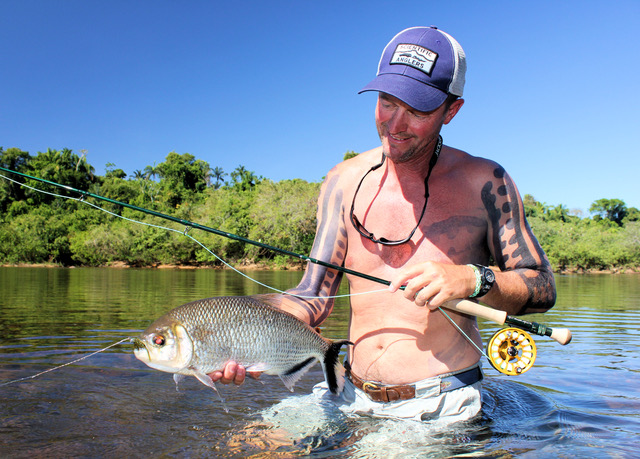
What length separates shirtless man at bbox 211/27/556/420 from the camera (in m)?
2.95

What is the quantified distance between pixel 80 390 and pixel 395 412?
10.4ft

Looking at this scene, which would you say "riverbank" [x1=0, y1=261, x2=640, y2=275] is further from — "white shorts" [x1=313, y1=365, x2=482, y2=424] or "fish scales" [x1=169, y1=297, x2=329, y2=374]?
"fish scales" [x1=169, y1=297, x2=329, y2=374]

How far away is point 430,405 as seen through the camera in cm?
311

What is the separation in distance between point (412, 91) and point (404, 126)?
0.23 m

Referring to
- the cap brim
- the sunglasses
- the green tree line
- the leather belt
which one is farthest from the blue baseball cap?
the green tree line

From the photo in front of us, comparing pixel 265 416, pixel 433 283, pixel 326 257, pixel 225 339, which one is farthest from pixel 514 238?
pixel 265 416

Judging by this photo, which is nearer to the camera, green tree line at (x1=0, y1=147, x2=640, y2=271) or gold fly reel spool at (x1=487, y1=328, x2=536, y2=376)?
gold fly reel spool at (x1=487, y1=328, x2=536, y2=376)

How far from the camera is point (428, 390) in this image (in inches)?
122

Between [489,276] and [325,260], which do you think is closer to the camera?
[489,276]

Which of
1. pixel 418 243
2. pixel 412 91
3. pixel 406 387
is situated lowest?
pixel 406 387

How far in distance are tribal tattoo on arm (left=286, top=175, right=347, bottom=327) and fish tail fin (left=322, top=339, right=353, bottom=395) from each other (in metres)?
0.35

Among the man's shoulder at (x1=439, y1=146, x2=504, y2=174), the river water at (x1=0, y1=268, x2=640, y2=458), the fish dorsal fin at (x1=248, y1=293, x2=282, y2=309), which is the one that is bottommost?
the river water at (x1=0, y1=268, x2=640, y2=458)

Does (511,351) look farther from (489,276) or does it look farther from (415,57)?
(415,57)

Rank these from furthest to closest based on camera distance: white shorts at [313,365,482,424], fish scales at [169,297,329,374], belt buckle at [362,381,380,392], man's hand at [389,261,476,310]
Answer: belt buckle at [362,381,380,392]
white shorts at [313,365,482,424]
fish scales at [169,297,329,374]
man's hand at [389,261,476,310]
